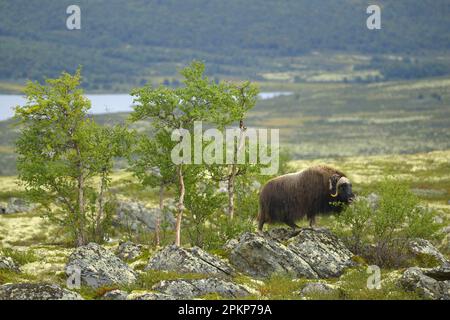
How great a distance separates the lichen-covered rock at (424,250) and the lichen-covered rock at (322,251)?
9.94 feet

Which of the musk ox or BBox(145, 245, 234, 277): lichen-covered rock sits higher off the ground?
the musk ox

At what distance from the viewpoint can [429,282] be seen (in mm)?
21234

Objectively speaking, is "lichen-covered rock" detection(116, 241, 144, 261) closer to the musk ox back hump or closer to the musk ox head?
the musk ox back hump

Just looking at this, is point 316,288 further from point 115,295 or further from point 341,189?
point 341,189

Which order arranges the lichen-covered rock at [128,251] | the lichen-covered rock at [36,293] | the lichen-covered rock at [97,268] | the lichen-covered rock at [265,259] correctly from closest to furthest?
the lichen-covered rock at [36,293] → the lichen-covered rock at [97,268] → the lichen-covered rock at [265,259] → the lichen-covered rock at [128,251]

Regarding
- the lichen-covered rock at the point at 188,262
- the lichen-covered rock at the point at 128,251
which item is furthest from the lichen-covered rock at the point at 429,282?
the lichen-covered rock at the point at 128,251

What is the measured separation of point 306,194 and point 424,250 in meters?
5.69

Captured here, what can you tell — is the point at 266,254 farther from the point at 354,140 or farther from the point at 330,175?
the point at 354,140

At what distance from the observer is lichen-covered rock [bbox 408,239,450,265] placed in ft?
89.6

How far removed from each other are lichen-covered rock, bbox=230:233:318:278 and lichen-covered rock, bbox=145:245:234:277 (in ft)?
3.00

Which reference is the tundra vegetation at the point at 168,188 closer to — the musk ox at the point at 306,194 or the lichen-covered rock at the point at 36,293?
the musk ox at the point at 306,194

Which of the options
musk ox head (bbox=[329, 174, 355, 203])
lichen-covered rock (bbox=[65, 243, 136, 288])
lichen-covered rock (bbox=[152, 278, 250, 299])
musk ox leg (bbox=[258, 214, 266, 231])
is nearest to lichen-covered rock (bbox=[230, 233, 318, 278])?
lichen-covered rock (bbox=[152, 278, 250, 299])

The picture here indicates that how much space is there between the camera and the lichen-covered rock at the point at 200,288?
835 inches

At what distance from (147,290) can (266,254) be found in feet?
19.8
